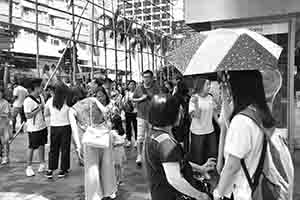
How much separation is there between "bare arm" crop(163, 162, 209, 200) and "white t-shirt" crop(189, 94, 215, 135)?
257 cm

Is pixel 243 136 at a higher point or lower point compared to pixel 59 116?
higher

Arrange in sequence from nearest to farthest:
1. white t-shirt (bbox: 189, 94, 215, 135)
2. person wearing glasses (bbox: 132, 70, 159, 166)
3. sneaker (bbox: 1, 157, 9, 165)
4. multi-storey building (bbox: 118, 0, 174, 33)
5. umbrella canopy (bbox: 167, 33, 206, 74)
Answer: umbrella canopy (bbox: 167, 33, 206, 74)
white t-shirt (bbox: 189, 94, 215, 135)
person wearing glasses (bbox: 132, 70, 159, 166)
sneaker (bbox: 1, 157, 9, 165)
multi-storey building (bbox: 118, 0, 174, 33)

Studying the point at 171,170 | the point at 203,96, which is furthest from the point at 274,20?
the point at 171,170

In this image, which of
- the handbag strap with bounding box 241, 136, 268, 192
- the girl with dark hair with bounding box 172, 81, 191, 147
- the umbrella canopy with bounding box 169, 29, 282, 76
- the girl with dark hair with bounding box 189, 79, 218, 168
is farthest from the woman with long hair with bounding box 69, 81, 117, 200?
the handbag strap with bounding box 241, 136, 268, 192

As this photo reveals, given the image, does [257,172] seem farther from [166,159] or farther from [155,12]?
[155,12]

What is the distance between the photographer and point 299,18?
5.24m

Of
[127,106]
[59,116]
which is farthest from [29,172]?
[127,106]

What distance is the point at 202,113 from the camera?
4250 mm

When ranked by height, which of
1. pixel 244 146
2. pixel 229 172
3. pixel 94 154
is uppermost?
pixel 244 146

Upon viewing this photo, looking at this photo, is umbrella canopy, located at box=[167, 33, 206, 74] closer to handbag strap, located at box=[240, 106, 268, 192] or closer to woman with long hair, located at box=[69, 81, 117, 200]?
handbag strap, located at box=[240, 106, 268, 192]

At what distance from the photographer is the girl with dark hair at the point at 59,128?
16.1 ft

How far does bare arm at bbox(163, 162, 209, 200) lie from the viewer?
170cm

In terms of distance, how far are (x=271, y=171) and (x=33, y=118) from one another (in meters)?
4.41

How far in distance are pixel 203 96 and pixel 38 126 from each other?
280 cm
